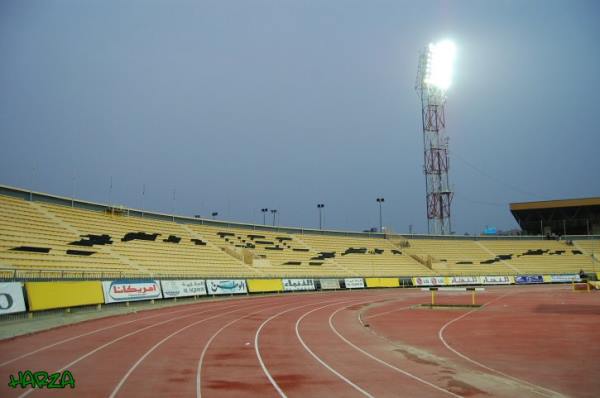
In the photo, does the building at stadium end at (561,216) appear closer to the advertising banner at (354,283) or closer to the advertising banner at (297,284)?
the advertising banner at (354,283)

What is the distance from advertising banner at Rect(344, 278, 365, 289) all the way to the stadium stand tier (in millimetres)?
1772

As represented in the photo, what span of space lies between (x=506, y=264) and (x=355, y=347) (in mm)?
59030

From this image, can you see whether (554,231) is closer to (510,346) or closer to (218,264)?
(218,264)

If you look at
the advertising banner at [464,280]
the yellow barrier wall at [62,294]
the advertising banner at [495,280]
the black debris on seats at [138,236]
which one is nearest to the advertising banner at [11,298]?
the yellow barrier wall at [62,294]

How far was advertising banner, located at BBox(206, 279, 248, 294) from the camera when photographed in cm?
3975

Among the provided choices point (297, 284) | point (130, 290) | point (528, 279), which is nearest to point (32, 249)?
point (130, 290)

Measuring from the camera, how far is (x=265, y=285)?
149 feet

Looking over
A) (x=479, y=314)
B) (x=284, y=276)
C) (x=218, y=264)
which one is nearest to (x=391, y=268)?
(x=284, y=276)

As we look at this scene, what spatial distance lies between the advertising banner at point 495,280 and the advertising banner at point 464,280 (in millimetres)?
1053

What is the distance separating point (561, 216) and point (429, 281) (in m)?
40.8

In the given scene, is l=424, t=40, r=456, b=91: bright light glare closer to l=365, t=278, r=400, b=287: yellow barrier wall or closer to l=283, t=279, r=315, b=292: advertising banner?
l=365, t=278, r=400, b=287: yellow barrier wall

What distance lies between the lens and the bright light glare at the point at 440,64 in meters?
64.3

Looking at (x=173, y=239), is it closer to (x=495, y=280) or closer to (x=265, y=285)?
(x=265, y=285)

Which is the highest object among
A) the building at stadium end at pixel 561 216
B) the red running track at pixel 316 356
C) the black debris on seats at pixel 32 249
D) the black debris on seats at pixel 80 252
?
the building at stadium end at pixel 561 216
